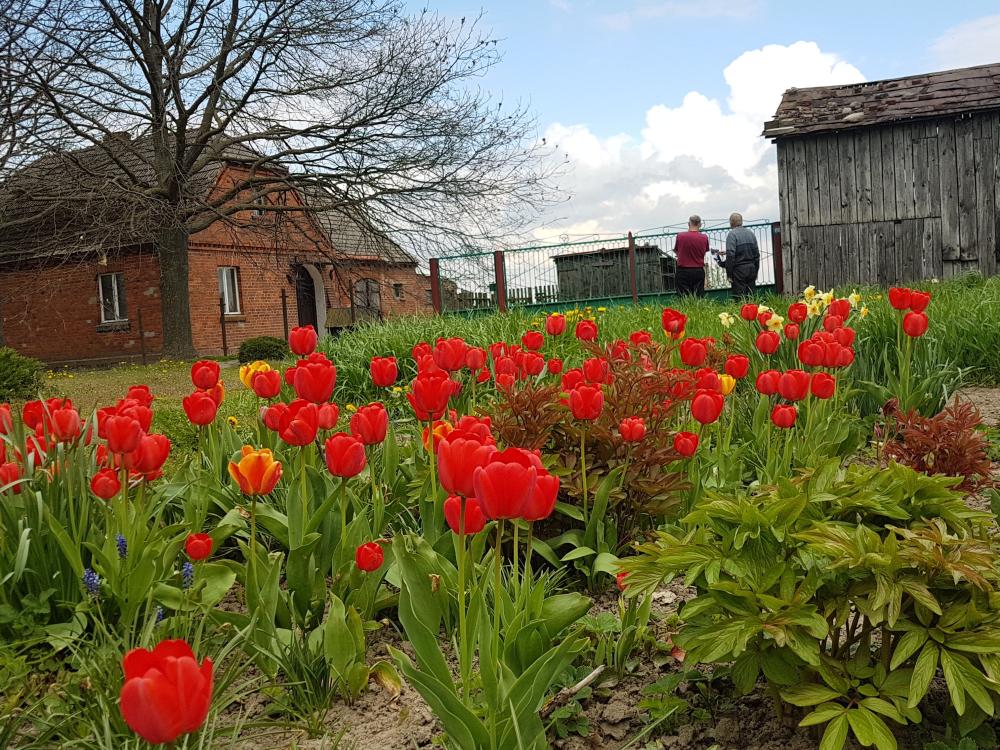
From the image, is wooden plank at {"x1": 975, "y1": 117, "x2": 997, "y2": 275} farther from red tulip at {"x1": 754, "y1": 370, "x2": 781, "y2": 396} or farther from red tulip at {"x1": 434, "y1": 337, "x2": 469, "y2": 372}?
red tulip at {"x1": 434, "y1": 337, "x2": 469, "y2": 372}

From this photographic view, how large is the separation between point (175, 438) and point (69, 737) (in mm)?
3944

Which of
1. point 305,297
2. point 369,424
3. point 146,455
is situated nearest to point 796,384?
point 369,424

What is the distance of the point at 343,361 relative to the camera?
747cm

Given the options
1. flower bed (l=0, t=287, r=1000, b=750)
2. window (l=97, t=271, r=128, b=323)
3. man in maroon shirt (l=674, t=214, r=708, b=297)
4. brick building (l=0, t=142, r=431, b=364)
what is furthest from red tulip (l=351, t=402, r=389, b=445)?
window (l=97, t=271, r=128, b=323)

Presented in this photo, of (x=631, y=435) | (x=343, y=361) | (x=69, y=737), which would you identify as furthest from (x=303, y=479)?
(x=343, y=361)

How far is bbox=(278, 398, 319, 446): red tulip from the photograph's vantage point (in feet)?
6.92

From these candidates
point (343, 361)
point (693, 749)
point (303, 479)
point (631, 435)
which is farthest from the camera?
point (343, 361)

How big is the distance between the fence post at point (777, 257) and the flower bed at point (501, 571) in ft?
43.5

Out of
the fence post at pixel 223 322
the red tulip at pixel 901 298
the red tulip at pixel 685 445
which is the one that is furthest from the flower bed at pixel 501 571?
the fence post at pixel 223 322

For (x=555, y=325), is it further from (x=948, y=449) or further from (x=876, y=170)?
(x=876, y=170)

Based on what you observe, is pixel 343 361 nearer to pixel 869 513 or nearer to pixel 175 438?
pixel 175 438

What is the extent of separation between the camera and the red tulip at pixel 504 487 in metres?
1.28

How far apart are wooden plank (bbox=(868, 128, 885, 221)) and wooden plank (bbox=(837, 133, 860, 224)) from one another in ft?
0.94

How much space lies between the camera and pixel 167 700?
0.92 metres
